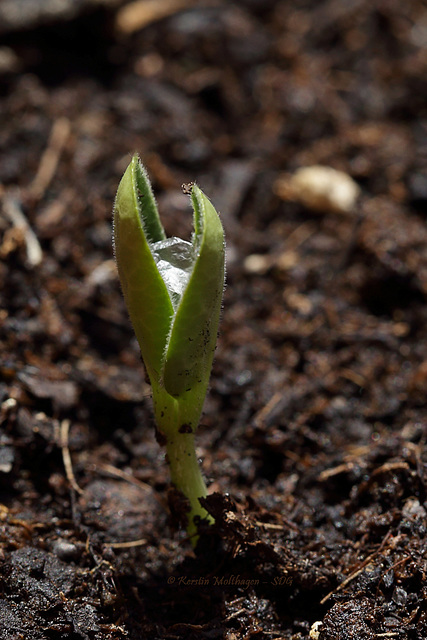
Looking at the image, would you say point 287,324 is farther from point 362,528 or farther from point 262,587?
point 262,587

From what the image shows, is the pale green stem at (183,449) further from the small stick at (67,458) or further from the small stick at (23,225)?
the small stick at (23,225)

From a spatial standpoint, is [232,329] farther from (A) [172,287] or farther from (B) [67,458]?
(A) [172,287]

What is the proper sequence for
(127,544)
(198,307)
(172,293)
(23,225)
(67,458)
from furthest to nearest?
1. (23,225)
2. (67,458)
3. (127,544)
4. (172,293)
5. (198,307)

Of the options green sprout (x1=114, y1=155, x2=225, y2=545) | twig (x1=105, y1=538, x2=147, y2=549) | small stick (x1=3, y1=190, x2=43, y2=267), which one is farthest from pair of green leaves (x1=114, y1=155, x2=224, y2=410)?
small stick (x1=3, y1=190, x2=43, y2=267)

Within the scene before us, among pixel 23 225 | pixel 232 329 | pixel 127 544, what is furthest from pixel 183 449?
pixel 23 225

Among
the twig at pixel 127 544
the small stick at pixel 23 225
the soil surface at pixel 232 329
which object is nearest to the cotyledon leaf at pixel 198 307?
the soil surface at pixel 232 329

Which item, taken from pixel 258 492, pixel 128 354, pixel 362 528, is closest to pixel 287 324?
pixel 128 354

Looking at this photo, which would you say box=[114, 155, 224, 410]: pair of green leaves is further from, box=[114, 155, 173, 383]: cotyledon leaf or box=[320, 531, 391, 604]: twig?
box=[320, 531, 391, 604]: twig
